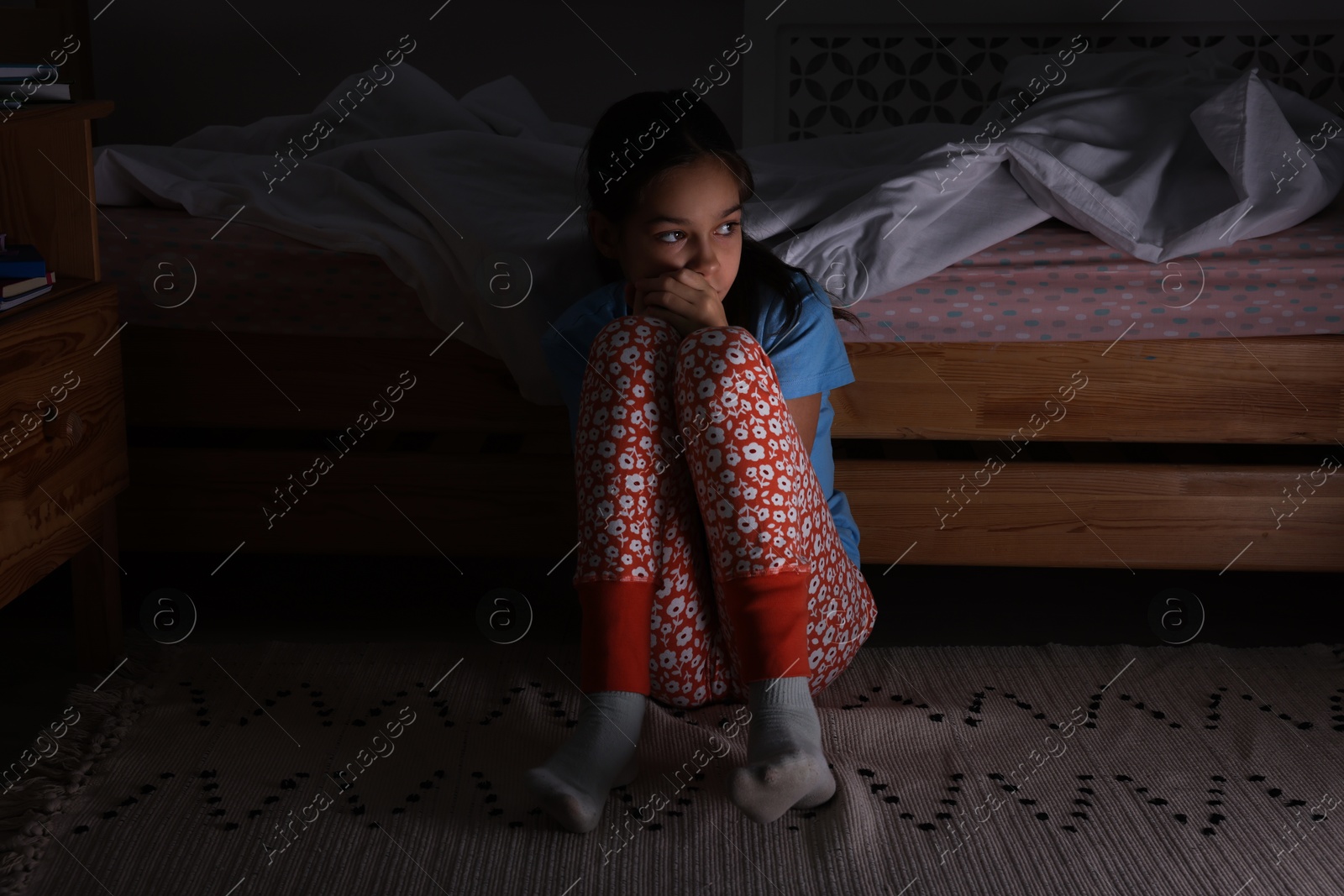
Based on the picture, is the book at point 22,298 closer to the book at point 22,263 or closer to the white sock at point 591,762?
the book at point 22,263

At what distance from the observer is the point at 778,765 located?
887mm

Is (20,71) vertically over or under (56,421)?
over

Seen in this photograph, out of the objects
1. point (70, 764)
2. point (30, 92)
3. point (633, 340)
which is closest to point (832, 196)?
Result: point (633, 340)

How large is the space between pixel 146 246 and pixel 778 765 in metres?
1.01

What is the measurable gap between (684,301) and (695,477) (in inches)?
7.4

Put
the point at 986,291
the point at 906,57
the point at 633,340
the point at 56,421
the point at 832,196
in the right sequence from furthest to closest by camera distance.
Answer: the point at 906,57
the point at 832,196
the point at 986,291
the point at 56,421
the point at 633,340

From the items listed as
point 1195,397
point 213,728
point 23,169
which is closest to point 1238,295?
point 1195,397

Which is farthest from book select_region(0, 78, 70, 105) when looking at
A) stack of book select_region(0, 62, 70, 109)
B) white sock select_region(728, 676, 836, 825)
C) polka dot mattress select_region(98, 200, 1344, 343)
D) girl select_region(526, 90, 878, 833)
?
white sock select_region(728, 676, 836, 825)

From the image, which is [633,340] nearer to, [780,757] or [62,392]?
[780,757]

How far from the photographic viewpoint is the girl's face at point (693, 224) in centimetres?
111

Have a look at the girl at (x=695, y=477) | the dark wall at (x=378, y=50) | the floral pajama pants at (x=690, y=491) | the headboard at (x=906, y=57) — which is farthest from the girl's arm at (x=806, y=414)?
the dark wall at (x=378, y=50)

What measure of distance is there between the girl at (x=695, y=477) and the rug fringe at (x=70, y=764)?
17.6 inches

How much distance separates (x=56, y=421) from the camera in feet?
3.68

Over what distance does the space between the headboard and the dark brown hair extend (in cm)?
128
